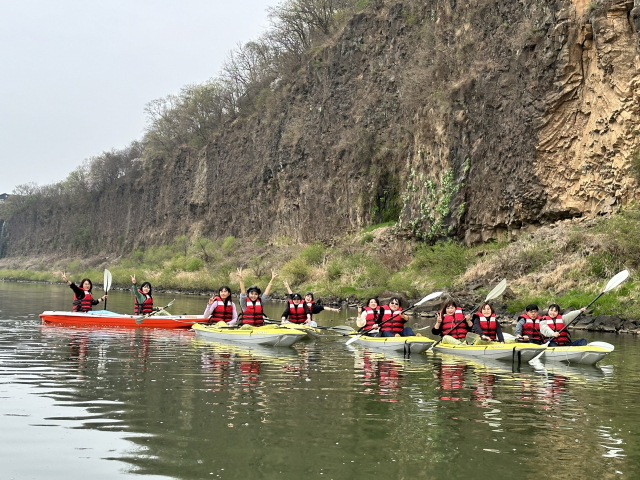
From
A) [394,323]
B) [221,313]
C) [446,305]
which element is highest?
[446,305]

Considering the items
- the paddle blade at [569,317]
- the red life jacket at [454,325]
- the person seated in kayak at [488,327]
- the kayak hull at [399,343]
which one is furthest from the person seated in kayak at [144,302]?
the paddle blade at [569,317]

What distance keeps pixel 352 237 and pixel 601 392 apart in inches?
1154

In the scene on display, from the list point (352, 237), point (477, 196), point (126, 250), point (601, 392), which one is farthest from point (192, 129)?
point (601, 392)

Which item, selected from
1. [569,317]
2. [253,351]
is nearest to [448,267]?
[569,317]

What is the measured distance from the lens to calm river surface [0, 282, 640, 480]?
6.07 metres

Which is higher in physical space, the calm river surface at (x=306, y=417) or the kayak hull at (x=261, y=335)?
the kayak hull at (x=261, y=335)

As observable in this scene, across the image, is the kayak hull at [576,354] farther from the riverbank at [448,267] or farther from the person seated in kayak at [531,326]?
the riverbank at [448,267]

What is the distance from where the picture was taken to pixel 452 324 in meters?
15.0

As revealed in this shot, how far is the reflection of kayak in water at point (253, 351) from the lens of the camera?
44.2ft

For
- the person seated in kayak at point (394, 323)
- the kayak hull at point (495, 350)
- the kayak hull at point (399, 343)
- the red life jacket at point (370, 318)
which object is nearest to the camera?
the kayak hull at point (495, 350)

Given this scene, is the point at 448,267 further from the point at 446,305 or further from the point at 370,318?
the point at 446,305

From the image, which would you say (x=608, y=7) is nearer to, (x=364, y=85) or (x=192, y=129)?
(x=364, y=85)

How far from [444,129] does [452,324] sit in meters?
19.8

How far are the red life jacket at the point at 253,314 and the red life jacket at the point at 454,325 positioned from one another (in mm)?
3927
